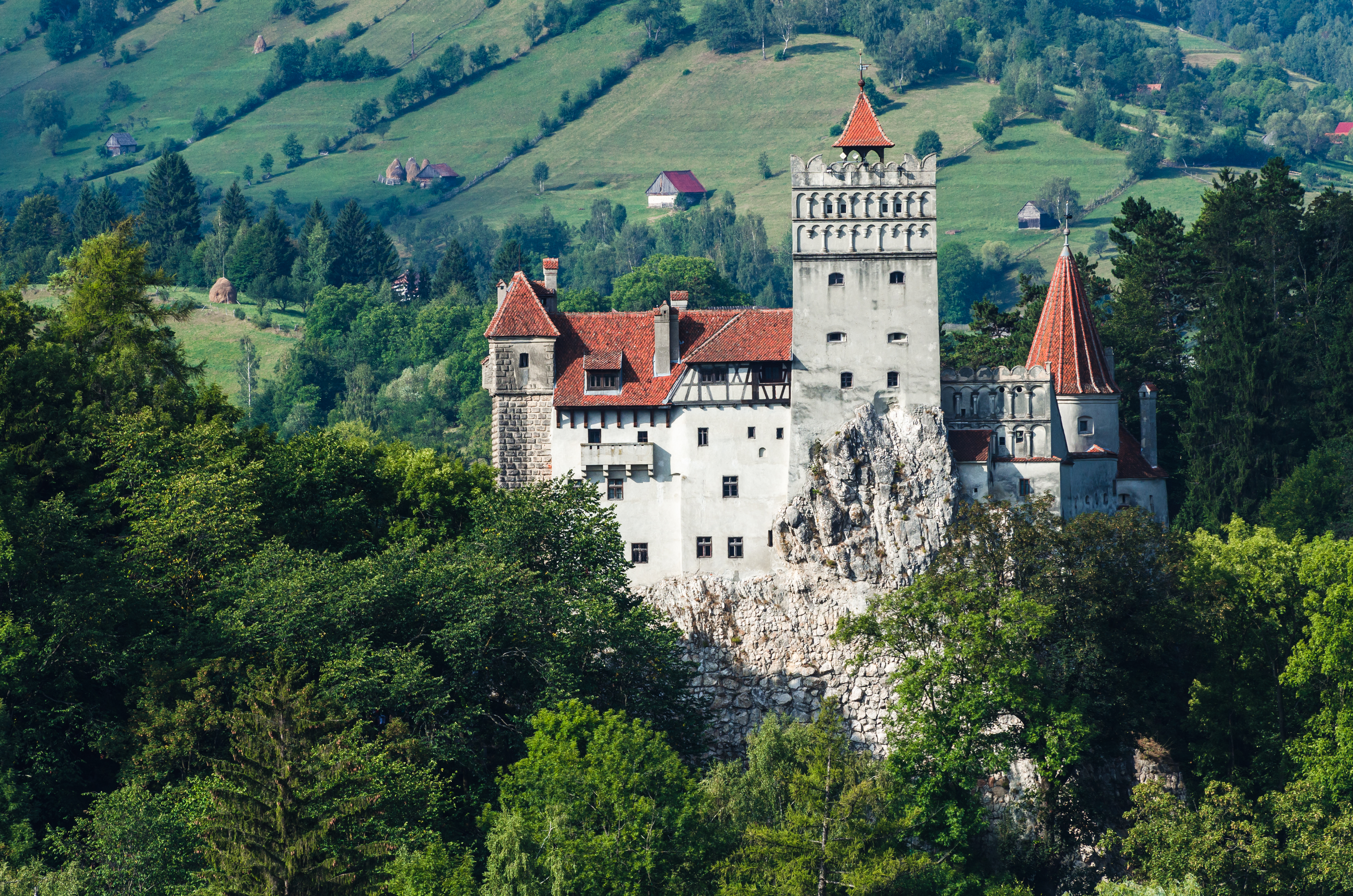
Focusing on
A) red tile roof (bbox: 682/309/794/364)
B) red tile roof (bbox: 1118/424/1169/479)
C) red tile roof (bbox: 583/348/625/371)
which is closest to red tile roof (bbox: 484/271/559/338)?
red tile roof (bbox: 583/348/625/371)

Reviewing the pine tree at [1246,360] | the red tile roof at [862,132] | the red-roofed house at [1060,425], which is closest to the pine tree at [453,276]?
the pine tree at [1246,360]

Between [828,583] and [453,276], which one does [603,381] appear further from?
[453,276]

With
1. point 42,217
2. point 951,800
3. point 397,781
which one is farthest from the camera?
point 42,217

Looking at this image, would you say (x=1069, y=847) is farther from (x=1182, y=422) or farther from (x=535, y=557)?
(x=1182, y=422)

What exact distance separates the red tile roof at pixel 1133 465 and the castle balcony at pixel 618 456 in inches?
747

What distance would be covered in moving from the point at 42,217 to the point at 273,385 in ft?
123

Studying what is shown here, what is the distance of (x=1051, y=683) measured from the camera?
2532 inches

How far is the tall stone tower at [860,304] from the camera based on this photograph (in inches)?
2781

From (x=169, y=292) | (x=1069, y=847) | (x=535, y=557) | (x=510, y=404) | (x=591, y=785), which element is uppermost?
(x=169, y=292)

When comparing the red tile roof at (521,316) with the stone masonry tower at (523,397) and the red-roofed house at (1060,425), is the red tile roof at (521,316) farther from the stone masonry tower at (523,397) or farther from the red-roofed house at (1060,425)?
the red-roofed house at (1060,425)

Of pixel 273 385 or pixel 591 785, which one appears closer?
pixel 591 785

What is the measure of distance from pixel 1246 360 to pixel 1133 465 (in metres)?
15.5

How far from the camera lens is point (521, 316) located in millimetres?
73312

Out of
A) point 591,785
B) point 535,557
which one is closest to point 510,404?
point 535,557
